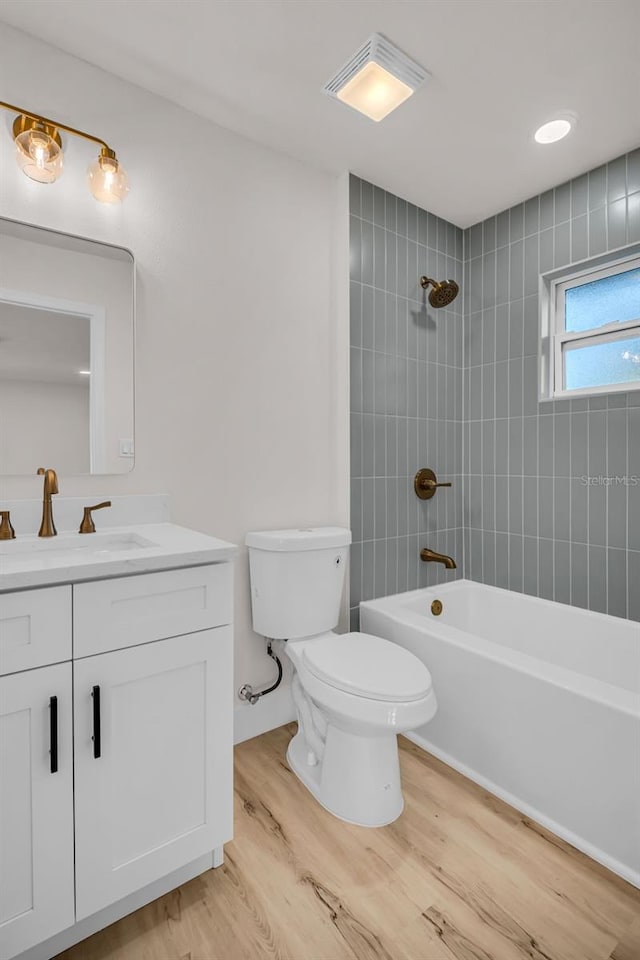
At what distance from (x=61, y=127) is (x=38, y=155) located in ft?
0.43

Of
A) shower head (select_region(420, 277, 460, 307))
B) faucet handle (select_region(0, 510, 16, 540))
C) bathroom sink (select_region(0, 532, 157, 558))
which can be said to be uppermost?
shower head (select_region(420, 277, 460, 307))

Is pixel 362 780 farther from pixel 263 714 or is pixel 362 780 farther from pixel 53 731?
pixel 53 731

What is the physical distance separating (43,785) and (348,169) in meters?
2.42

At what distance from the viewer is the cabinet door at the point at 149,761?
3.50 ft

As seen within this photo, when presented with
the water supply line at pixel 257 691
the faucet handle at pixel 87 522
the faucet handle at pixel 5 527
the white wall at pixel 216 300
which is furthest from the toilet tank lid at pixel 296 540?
the faucet handle at pixel 5 527

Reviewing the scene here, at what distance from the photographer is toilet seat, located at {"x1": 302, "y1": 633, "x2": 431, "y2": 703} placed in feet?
4.75

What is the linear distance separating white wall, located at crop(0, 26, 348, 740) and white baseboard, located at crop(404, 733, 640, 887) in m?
0.72

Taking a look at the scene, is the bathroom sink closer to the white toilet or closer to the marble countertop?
the marble countertop

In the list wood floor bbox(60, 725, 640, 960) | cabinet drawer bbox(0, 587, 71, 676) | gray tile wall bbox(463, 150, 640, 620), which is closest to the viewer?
cabinet drawer bbox(0, 587, 71, 676)

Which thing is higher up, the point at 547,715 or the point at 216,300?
the point at 216,300

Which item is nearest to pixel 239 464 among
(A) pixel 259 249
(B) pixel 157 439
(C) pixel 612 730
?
(B) pixel 157 439

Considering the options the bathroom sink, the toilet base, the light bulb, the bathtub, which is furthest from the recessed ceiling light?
the toilet base

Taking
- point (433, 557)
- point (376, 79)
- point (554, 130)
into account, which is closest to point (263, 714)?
point (433, 557)

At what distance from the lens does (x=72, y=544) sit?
1.44 m
